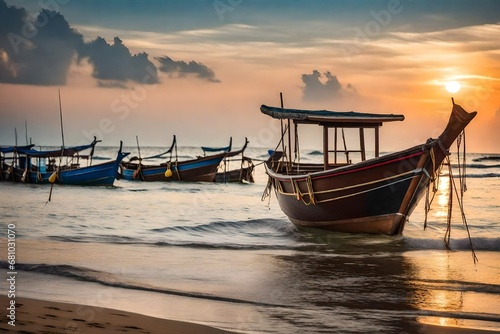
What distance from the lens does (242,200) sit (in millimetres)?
29109

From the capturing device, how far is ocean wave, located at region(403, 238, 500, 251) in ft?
45.0

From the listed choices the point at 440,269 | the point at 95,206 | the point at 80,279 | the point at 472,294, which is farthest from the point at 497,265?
the point at 95,206

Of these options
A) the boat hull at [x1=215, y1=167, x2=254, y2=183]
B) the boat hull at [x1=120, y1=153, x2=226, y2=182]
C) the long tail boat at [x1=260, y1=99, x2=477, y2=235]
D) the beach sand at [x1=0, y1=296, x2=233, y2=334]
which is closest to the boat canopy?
the boat hull at [x1=120, y1=153, x2=226, y2=182]

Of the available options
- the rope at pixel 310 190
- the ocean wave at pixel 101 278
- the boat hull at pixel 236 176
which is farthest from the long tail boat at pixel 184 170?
the ocean wave at pixel 101 278

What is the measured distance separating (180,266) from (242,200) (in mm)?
18226

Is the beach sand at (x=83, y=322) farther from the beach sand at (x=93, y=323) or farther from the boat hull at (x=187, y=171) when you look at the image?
the boat hull at (x=187, y=171)

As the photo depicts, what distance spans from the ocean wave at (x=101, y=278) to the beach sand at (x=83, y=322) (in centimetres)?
153

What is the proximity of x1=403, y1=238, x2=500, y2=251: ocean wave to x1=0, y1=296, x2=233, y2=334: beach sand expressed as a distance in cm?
845

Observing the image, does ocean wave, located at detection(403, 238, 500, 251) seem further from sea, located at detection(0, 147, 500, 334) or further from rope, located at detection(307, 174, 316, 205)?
rope, located at detection(307, 174, 316, 205)

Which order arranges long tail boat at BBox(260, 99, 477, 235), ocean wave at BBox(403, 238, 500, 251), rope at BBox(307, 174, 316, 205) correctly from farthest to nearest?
1. rope at BBox(307, 174, 316, 205)
2. ocean wave at BBox(403, 238, 500, 251)
3. long tail boat at BBox(260, 99, 477, 235)

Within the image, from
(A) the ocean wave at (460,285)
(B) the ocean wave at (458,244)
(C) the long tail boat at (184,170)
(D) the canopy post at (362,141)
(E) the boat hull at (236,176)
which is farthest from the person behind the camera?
(E) the boat hull at (236,176)

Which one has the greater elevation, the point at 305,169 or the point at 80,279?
the point at 305,169

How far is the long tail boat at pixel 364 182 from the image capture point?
1259cm

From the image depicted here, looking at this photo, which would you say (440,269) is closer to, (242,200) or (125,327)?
(125,327)
